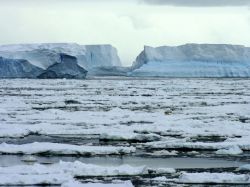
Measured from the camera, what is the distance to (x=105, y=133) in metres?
10.2

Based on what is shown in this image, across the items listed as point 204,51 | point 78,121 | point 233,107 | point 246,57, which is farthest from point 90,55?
point 78,121

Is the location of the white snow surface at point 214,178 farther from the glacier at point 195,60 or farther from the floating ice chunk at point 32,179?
the glacier at point 195,60

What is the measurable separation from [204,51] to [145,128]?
4200 centimetres


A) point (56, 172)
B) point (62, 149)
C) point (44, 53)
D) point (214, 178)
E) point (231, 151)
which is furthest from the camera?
point (44, 53)

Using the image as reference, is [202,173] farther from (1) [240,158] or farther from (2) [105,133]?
(2) [105,133]

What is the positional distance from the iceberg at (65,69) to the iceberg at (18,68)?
102cm

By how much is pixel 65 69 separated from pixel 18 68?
11.9 feet

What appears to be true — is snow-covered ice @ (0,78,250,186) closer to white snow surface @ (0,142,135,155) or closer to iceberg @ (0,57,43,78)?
white snow surface @ (0,142,135,155)

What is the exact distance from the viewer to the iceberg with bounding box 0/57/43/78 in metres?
39.8

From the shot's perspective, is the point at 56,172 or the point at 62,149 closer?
the point at 56,172

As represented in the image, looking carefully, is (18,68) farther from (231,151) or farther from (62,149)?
(231,151)

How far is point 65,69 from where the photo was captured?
42.2 meters

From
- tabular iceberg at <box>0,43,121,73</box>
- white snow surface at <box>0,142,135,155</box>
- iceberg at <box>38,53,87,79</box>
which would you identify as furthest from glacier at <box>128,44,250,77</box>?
white snow surface at <box>0,142,135,155</box>

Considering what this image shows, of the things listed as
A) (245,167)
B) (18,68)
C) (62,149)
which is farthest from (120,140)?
(18,68)
